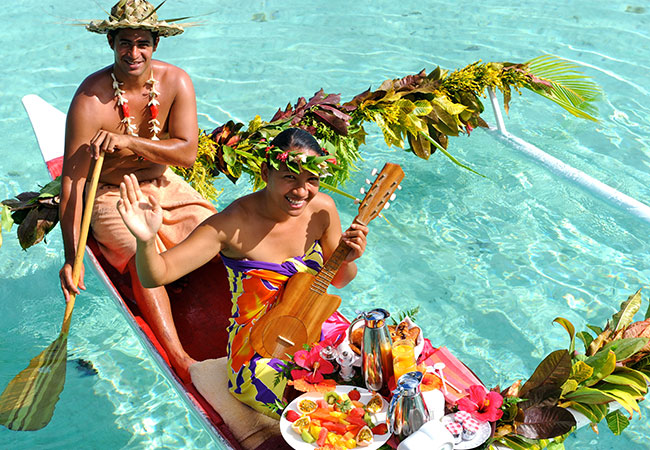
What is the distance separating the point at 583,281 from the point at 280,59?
4448mm

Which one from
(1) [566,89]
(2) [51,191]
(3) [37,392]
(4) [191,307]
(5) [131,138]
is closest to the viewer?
(5) [131,138]

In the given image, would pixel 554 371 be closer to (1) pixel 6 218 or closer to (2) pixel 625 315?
(2) pixel 625 315

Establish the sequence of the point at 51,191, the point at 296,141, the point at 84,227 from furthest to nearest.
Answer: the point at 51,191 → the point at 84,227 → the point at 296,141

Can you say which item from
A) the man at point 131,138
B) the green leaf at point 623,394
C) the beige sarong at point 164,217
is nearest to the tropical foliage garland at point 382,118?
the beige sarong at point 164,217

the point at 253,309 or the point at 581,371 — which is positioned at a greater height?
the point at 581,371

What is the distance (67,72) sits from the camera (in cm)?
787

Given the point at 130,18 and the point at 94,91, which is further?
the point at 94,91

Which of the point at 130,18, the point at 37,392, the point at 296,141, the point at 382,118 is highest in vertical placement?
the point at 130,18

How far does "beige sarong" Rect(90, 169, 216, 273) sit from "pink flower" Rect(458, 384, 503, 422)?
6.13ft

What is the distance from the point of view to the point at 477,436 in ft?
7.41

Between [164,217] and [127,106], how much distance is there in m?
0.60

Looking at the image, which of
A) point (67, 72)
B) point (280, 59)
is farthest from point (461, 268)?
point (67, 72)

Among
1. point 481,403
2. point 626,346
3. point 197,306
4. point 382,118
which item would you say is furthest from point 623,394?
point 382,118

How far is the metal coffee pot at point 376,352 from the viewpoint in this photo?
236cm
